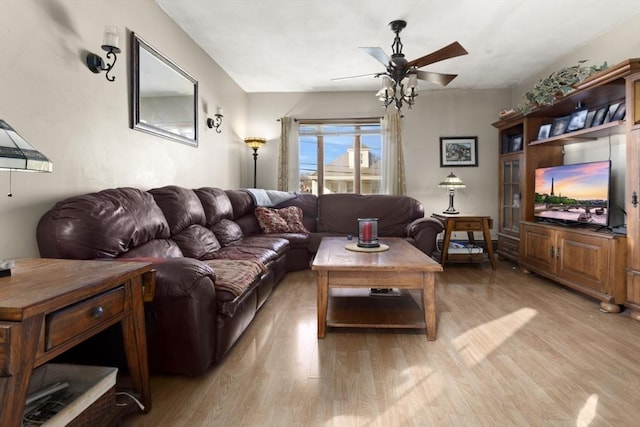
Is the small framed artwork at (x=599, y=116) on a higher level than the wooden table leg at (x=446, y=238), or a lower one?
higher

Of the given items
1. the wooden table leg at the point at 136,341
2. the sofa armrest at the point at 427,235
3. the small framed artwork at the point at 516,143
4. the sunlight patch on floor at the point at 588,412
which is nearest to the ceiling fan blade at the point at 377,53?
the sofa armrest at the point at 427,235

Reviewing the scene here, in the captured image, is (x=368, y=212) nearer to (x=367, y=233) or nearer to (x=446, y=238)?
(x=446, y=238)

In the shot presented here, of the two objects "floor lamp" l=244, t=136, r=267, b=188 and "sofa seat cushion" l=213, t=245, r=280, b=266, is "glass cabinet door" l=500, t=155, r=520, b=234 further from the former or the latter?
"floor lamp" l=244, t=136, r=267, b=188

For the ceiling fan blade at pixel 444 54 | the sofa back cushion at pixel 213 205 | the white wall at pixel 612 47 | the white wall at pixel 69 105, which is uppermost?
the white wall at pixel 612 47

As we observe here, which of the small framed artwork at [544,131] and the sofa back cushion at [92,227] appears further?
the small framed artwork at [544,131]

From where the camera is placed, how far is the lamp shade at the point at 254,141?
5.05 metres

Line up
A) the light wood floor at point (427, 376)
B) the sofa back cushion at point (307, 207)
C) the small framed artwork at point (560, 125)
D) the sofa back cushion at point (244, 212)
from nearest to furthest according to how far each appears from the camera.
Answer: the light wood floor at point (427, 376), the small framed artwork at point (560, 125), the sofa back cushion at point (244, 212), the sofa back cushion at point (307, 207)

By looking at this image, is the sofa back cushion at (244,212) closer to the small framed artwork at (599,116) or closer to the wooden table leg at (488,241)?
the wooden table leg at (488,241)

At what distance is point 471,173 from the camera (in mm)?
5281

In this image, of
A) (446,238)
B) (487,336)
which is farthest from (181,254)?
(446,238)

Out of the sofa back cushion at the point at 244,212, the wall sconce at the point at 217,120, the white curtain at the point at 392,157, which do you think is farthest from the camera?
the white curtain at the point at 392,157

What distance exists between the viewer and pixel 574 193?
333 centimetres

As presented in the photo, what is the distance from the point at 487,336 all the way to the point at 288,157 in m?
3.87

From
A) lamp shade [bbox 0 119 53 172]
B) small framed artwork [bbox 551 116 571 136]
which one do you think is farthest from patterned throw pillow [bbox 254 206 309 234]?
lamp shade [bbox 0 119 53 172]
